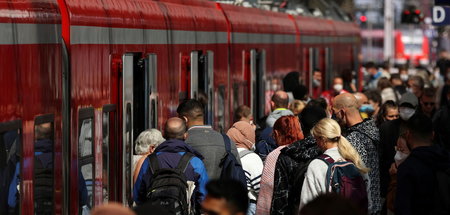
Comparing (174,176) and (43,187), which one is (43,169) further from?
(174,176)

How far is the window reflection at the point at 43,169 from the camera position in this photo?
25.0 ft

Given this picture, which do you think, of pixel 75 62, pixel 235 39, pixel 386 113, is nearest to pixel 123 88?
pixel 75 62

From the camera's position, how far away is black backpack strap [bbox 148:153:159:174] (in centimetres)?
913

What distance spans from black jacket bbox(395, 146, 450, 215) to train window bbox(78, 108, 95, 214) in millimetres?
2093

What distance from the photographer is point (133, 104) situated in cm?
1045

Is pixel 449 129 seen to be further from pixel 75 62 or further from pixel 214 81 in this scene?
pixel 75 62

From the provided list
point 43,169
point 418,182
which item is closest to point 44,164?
point 43,169

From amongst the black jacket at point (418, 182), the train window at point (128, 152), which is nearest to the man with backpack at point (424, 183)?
the black jacket at point (418, 182)

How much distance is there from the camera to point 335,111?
12.2m

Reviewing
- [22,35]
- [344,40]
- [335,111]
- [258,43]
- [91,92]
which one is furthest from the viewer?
[344,40]

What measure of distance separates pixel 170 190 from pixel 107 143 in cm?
108

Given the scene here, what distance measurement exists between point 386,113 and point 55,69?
7403 millimetres

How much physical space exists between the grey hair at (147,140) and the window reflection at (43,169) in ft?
6.84

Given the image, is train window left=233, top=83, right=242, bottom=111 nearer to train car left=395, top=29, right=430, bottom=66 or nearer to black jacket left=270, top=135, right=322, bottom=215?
black jacket left=270, top=135, right=322, bottom=215
